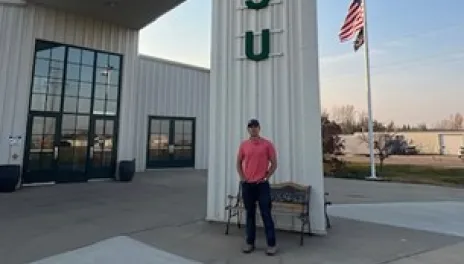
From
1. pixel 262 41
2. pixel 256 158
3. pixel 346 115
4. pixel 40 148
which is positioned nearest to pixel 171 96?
pixel 40 148

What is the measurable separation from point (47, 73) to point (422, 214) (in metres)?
11.2

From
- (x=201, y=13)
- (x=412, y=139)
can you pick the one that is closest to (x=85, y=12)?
(x=201, y=13)

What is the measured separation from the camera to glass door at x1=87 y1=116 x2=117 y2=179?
11.8m

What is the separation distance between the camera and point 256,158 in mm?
4312

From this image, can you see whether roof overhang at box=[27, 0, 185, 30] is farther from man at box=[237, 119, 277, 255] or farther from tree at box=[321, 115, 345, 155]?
tree at box=[321, 115, 345, 155]

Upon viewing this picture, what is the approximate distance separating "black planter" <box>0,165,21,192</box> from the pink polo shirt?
7773 millimetres

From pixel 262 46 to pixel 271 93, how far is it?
83cm

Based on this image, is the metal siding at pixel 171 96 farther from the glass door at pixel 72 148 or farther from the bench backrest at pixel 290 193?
the bench backrest at pixel 290 193

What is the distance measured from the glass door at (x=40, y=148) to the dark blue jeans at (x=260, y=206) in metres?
8.71

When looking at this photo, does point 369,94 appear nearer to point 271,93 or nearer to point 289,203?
point 271,93

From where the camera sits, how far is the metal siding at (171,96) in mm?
15508

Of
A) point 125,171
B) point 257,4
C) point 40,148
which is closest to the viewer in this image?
point 257,4

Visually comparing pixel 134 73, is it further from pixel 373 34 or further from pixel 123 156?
pixel 373 34

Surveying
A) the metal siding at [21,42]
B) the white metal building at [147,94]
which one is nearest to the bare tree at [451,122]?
the white metal building at [147,94]
